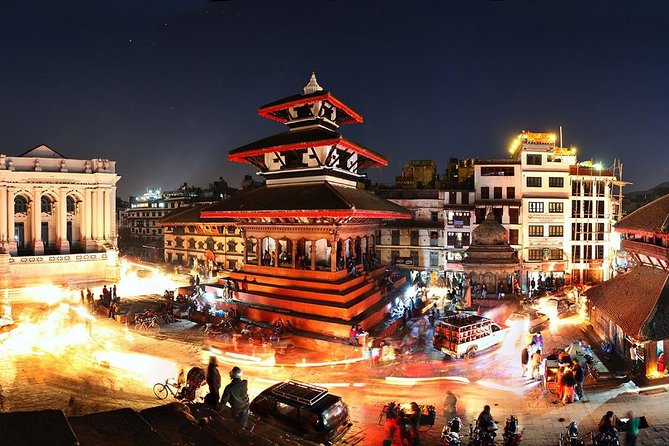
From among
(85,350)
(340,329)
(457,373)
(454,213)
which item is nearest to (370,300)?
(340,329)

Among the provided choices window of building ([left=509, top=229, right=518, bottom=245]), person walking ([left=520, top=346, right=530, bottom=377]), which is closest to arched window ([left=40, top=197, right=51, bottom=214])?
person walking ([left=520, top=346, right=530, bottom=377])

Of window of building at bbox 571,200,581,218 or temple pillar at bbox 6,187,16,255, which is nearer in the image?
temple pillar at bbox 6,187,16,255

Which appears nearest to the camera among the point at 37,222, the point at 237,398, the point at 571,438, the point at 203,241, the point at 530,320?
the point at 237,398

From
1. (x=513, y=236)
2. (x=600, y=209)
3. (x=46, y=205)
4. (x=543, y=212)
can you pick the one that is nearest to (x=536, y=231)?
(x=543, y=212)

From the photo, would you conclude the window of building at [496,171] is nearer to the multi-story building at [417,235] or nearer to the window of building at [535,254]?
the multi-story building at [417,235]

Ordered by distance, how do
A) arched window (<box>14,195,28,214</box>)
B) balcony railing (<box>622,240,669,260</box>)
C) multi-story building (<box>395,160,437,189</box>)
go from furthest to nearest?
multi-story building (<box>395,160,437,189</box>) → arched window (<box>14,195,28,214</box>) → balcony railing (<box>622,240,669,260</box>)

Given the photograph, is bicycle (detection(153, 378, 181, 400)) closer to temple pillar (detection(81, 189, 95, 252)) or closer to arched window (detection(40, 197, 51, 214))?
temple pillar (detection(81, 189, 95, 252))

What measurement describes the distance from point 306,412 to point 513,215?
114 ft

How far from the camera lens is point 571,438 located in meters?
11.0

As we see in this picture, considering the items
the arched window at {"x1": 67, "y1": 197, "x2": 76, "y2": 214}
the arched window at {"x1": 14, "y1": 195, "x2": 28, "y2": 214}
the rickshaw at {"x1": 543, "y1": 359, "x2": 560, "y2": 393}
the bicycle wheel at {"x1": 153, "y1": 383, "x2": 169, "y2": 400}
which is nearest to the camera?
the bicycle wheel at {"x1": 153, "y1": 383, "x2": 169, "y2": 400}

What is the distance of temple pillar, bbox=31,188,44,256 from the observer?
38188 millimetres

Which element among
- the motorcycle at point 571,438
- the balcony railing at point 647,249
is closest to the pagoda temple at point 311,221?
the motorcycle at point 571,438

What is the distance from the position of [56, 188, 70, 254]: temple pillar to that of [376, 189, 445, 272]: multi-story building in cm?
3098

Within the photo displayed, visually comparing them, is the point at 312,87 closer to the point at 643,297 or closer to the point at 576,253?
the point at 643,297
